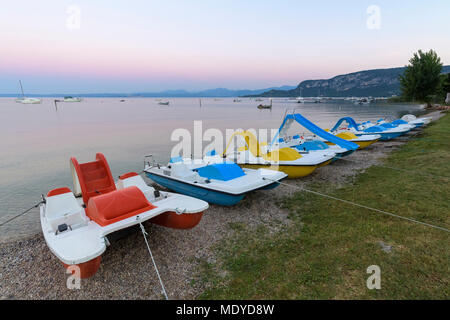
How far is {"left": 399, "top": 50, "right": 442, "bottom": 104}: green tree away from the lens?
36656 millimetres

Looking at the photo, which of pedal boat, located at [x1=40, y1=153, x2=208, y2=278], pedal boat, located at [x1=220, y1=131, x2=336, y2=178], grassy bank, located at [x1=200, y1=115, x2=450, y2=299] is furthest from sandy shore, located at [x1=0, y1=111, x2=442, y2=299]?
pedal boat, located at [x1=220, y1=131, x2=336, y2=178]

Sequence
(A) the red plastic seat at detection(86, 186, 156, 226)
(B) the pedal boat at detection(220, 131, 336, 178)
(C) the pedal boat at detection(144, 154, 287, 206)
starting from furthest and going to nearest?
(B) the pedal boat at detection(220, 131, 336, 178) → (C) the pedal boat at detection(144, 154, 287, 206) → (A) the red plastic seat at detection(86, 186, 156, 226)

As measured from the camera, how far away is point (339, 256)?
4.48 meters

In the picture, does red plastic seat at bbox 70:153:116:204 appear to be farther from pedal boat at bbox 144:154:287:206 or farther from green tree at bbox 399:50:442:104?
green tree at bbox 399:50:442:104

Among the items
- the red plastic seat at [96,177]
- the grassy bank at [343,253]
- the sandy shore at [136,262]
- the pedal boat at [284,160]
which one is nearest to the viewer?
the grassy bank at [343,253]

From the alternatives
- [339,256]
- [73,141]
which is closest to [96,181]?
[339,256]

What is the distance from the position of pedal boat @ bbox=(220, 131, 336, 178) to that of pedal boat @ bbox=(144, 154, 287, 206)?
1.65 meters

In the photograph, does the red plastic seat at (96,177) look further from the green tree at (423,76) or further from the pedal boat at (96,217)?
the green tree at (423,76)

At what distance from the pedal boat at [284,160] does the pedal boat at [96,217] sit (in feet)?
17.0

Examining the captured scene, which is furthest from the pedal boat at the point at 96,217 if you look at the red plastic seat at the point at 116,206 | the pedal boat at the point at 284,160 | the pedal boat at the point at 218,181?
the pedal boat at the point at 284,160

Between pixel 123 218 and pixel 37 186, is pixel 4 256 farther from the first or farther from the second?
pixel 37 186

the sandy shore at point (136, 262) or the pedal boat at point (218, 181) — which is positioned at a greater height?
the pedal boat at point (218, 181)

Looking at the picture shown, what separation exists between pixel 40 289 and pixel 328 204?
7643mm

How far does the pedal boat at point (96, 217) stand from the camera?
12.4 ft
